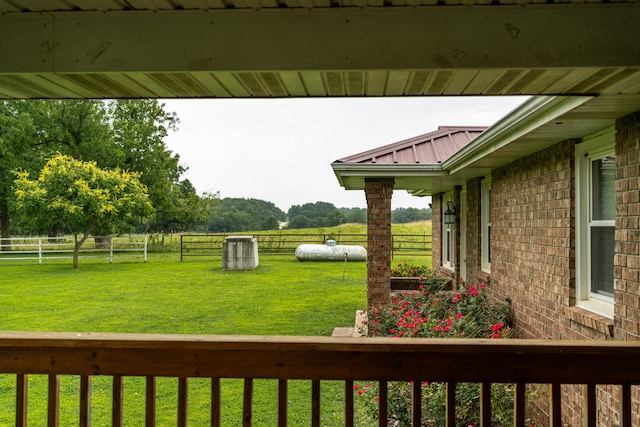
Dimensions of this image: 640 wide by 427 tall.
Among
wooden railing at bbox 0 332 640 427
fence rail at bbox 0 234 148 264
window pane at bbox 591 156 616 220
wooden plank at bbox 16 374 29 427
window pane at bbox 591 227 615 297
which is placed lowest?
fence rail at bbox 0 234 148 264

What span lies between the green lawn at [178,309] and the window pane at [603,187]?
9.54 ft

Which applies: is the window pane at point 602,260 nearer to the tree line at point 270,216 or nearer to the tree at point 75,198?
the tree at point 75,198

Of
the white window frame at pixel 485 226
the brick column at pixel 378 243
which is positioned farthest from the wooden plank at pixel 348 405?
the white window frame at pixel 485 226

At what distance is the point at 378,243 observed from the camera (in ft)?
Answer: 23.2

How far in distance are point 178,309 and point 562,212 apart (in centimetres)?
762

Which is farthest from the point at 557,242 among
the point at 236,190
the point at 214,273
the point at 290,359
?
the point at 236,190

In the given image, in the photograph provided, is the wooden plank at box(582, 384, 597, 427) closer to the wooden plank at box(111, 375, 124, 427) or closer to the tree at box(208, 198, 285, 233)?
the wooden plank at box(111, 375, 124, 427)

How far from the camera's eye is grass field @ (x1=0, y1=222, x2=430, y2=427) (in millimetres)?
5016

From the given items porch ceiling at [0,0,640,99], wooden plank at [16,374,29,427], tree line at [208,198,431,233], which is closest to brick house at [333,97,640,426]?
porch ceiling at [0,0,640,99]

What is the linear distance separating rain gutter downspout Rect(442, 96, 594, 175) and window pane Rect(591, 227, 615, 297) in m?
1.02

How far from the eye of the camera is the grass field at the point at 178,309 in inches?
197

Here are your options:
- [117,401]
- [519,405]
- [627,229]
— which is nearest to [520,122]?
[627,229]

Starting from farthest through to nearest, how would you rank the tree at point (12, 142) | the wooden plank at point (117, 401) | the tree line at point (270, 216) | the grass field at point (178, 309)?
the tree line at point (270, 216) → the tree at point (12, 142) → the grass field at point (178, 309) → the wooden plank at point (117, 401)

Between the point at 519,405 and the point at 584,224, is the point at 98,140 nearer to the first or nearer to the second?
the point at 584,224
